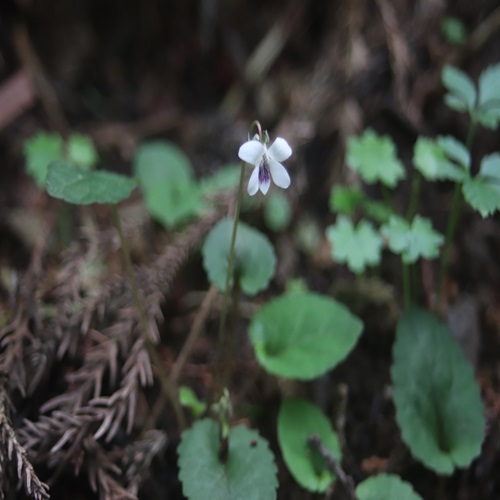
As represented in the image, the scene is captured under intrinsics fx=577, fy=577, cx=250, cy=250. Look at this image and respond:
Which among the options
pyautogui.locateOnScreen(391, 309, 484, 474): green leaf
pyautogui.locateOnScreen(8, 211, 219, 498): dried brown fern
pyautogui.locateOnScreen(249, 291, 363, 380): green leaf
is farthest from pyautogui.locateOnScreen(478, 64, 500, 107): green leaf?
pyautogui.locateOnScreen(8, 211, 219, 498): dried brown fern

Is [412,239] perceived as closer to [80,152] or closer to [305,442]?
[305,442]

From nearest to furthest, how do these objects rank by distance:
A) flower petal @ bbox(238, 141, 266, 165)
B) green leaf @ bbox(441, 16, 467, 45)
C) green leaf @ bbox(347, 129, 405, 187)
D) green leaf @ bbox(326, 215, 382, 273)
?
flower petal @ bbox(238, 141, 266, 165) < green leaf @ bbox(326, 215, 382, 273) < green leaf @ bbox(347, 129, 405, 187) < green leaf @ bbox(441, 16, 467, 45)

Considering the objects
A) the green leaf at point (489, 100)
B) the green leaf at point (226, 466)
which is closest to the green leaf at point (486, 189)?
the green leaf at point (489, 100)

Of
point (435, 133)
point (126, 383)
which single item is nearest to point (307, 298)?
point (126, 383)

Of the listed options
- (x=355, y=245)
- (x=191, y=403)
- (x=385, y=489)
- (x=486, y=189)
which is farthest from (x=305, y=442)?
(x=486, y=189)

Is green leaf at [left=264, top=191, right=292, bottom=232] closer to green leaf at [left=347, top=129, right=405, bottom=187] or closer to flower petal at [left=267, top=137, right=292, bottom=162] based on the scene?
green leaf at [left=347, top=129, right=405, bottom=187]

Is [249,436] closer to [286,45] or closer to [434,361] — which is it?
[434,361]
